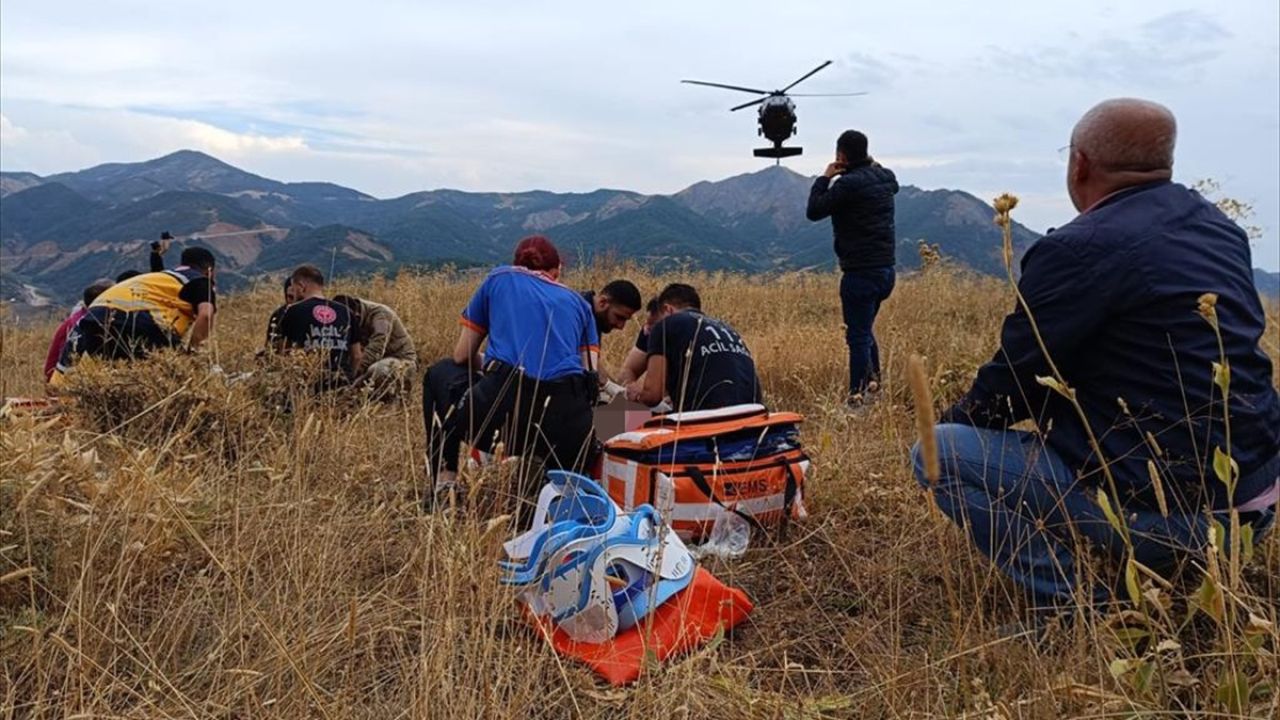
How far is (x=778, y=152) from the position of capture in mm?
6328

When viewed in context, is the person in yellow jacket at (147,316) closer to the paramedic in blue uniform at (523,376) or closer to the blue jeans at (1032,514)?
the paramedic in blue uniform at (523,376)

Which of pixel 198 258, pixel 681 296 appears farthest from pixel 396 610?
pixel 198 258

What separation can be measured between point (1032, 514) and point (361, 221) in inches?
7025

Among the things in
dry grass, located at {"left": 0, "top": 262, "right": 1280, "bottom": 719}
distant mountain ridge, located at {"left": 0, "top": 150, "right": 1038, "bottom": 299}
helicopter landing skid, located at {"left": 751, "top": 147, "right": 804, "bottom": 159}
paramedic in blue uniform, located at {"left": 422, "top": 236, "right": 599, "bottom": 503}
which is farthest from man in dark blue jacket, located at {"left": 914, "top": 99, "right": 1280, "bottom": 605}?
distant mountain ridge, located at {"left": 0, "top": 150, "right": 1038, "bottom": 299}

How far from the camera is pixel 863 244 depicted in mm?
5090

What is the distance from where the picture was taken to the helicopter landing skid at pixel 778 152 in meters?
6.22

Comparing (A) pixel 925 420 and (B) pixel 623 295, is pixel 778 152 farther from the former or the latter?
(A) pixel 925 420

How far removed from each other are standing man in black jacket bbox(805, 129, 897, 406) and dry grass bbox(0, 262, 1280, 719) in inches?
61.3

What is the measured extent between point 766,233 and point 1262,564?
6759 inches

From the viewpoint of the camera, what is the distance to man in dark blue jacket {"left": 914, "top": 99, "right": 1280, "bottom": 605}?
1.83m

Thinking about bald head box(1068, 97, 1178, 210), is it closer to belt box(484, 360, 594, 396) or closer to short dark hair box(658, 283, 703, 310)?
belt box(484, 360, 594, 396)

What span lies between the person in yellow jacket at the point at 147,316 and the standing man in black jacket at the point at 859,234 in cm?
370

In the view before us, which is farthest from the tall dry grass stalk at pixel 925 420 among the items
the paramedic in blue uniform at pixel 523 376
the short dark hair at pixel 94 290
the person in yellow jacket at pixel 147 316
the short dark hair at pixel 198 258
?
the short dark hair at pixel 94 290

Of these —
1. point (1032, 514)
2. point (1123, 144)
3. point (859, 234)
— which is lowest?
point (1032, 514)
